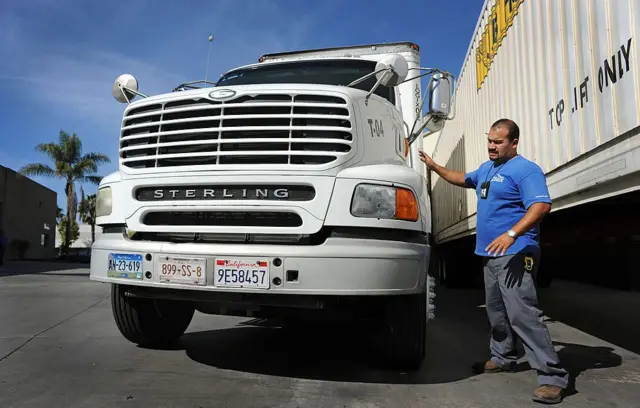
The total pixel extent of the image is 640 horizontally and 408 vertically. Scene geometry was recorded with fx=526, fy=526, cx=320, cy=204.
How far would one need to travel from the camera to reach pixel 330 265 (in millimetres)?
2824

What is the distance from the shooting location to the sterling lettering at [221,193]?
2990 mm

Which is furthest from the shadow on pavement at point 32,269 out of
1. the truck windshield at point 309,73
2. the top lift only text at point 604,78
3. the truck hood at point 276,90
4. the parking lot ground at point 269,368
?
the top lift only text at point 604,78

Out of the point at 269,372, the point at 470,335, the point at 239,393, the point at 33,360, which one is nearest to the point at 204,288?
the point at 239,393

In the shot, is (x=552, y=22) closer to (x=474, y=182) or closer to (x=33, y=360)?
(x=474, y=182)

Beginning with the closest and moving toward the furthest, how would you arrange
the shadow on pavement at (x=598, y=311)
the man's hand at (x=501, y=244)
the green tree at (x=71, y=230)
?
the man's hand at (x=501, y=244) < the shadow on pavement at (x=598, y=311) < the green tree at (x=71, y=230)

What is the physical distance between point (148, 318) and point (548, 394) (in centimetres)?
276

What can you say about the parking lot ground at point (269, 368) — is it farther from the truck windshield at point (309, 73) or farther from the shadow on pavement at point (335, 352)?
the truck windshield at point (309, 73)

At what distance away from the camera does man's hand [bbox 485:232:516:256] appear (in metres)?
3.04

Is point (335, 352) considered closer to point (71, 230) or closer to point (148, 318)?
point (148, 318)

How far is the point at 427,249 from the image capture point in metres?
3.24

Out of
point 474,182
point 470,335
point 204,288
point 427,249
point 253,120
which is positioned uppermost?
point 253,120

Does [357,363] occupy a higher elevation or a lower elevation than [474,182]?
lower

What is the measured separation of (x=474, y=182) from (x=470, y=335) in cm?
194

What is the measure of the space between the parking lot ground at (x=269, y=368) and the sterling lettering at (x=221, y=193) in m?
1.14
